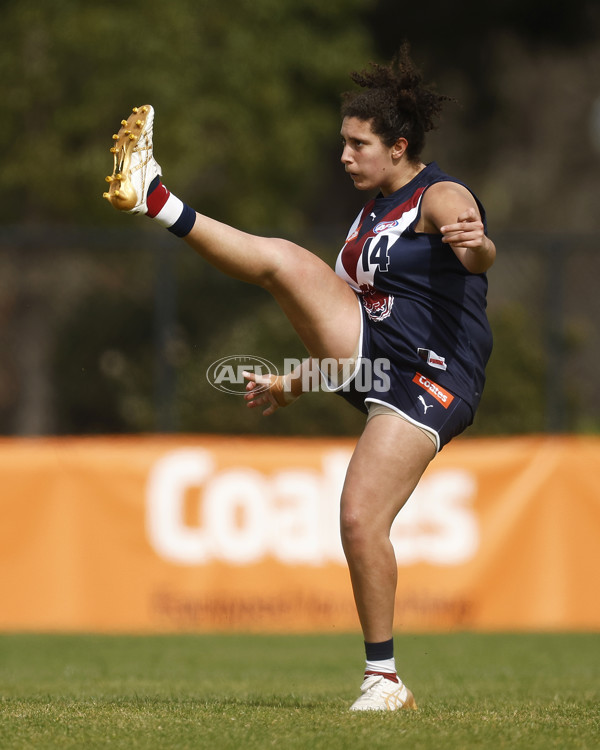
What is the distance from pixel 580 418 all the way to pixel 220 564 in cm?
603

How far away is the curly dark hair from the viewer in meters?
4.73

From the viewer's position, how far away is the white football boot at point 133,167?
4328 millimetres

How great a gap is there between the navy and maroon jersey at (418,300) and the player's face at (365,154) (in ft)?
0.36

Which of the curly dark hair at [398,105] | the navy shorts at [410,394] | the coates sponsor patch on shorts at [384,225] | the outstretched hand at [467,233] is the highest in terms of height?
the curly dark hair at [398,105]

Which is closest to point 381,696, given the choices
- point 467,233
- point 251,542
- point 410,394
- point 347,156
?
point 410,394

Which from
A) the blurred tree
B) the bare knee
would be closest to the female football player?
the bare knee

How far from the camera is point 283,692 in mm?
5633

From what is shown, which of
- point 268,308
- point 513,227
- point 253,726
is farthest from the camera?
→ point 513,227

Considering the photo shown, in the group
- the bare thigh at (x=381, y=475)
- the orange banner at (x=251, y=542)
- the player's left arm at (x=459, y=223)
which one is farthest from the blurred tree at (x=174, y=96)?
the bare thigh at (x=381, y=475)

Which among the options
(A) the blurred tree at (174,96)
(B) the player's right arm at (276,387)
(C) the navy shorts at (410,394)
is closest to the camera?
(C) the navy shorts at (410,394)

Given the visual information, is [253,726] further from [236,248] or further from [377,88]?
[377,88]

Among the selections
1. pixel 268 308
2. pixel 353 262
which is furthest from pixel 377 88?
pixel 268 308

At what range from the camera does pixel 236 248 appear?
4.35 meters

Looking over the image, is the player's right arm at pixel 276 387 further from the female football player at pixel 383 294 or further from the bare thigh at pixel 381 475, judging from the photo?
the bare thigh at pixel 381 475
